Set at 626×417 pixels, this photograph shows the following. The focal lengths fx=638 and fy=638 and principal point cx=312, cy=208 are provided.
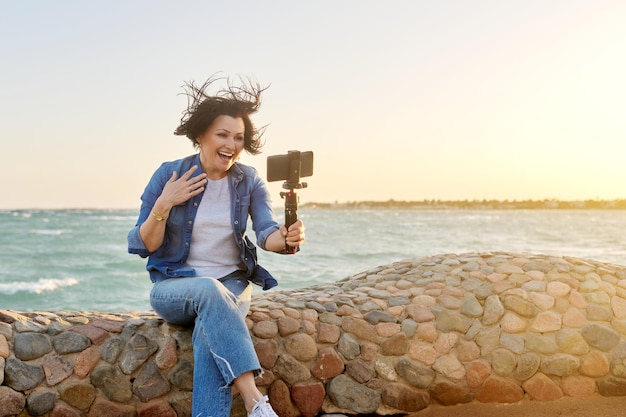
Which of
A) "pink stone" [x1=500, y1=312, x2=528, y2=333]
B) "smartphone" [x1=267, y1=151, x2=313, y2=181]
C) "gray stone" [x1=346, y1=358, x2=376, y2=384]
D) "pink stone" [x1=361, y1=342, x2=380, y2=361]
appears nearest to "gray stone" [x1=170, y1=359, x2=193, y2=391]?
"gray stone" [x1=346, y1=358, x2=376, y2=384]

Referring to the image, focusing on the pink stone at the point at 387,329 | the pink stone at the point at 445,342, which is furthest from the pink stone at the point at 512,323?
the pink stone at the point at 387,329

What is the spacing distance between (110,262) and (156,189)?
14668 millimetres

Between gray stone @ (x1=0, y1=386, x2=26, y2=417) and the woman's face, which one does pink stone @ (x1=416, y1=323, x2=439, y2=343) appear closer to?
the woman's face

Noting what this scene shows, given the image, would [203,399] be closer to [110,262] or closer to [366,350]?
[366,350]

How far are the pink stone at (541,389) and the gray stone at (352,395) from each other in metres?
0.99

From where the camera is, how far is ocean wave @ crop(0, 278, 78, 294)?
12.7m

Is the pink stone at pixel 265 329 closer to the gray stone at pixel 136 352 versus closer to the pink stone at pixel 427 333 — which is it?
the gray stone at pixel 136 352

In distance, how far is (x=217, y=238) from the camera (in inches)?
138

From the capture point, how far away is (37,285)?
13.5m

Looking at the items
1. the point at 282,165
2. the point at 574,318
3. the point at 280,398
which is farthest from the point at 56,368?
the point at 574,318

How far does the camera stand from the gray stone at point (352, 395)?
148 inches

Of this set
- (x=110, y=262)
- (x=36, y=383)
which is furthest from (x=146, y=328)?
(x=110, y=262)

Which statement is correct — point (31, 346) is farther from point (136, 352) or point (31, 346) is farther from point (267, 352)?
point (267, 352)

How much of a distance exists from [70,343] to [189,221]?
37.7 inches
